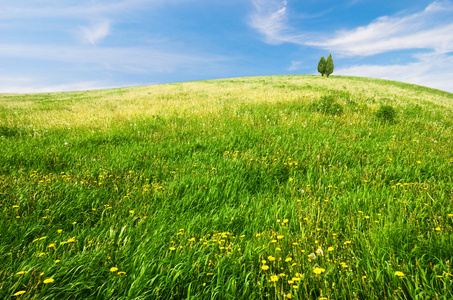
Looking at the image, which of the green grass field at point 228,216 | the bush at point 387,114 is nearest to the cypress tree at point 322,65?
the bush at point 387,114

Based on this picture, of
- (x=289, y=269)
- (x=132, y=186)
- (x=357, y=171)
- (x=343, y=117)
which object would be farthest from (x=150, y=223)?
(x=343, y=117)

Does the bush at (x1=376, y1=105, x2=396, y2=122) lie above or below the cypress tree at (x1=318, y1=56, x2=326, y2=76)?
below

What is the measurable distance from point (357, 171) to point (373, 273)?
2667 mm

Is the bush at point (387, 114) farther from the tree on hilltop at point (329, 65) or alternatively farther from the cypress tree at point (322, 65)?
the cypress tree at point (322, 65)

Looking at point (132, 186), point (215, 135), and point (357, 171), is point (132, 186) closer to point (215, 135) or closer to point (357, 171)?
point (215, 135)

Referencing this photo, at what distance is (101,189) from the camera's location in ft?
11.3

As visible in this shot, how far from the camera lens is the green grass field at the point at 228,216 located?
182 cm

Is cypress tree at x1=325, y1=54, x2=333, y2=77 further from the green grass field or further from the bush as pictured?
the green grass field

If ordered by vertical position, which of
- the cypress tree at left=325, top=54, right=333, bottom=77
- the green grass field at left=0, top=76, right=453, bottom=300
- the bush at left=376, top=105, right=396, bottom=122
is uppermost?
the cypress tree at left=325, top=54, right=333, bottom=77

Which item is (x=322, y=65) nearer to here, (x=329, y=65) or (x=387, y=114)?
(x=329, y=65)

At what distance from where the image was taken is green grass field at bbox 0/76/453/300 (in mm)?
1822

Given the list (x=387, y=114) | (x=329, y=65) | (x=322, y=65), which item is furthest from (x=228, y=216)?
(x=322, y=65)

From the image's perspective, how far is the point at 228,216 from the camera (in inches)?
116

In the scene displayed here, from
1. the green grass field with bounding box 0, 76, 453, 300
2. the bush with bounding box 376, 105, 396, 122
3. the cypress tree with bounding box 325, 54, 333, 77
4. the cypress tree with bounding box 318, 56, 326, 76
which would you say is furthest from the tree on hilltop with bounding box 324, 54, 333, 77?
the green grass field with bounding box 0, 76, 453, 300
